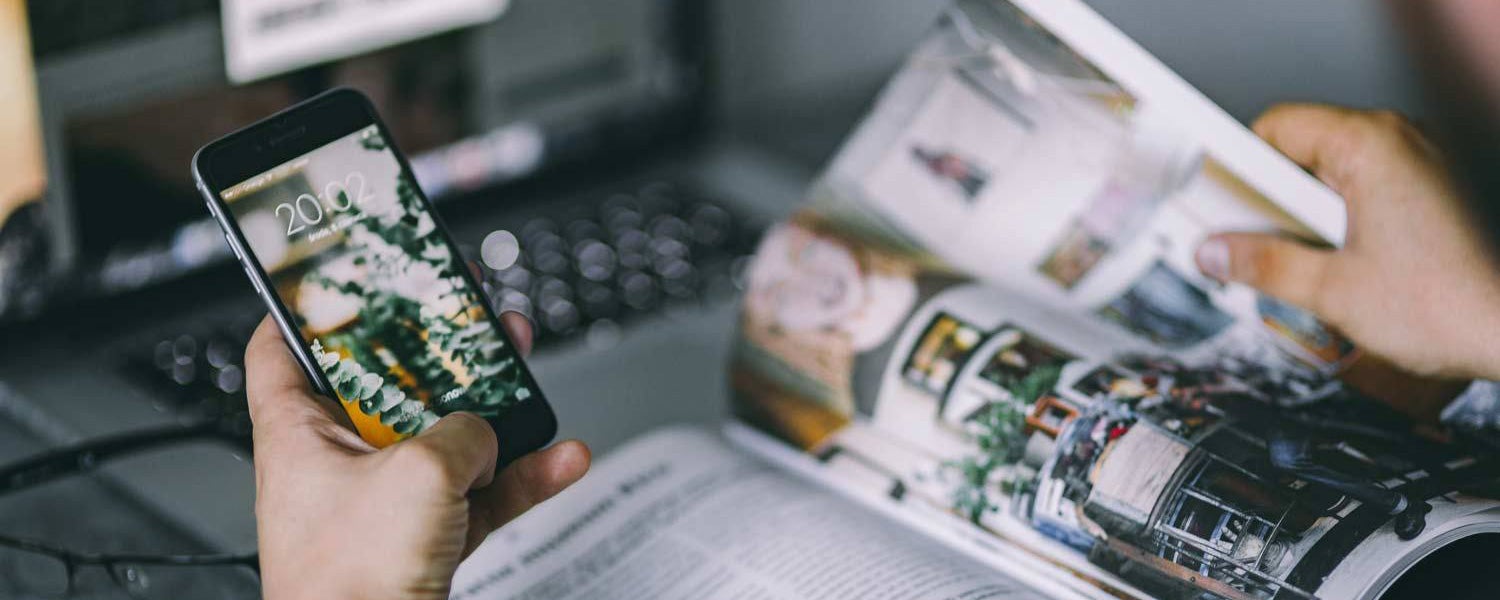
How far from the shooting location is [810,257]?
554 mm

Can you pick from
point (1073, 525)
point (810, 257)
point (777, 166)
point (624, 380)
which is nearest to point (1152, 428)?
point (1073, 525)

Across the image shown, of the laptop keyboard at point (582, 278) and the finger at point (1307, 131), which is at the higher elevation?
the finger at point (1307, 131)

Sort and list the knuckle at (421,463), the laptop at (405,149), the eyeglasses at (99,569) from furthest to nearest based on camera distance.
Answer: the laptop at (405,149)
the eyeglasses at (99,569)
the knuckle at (421,463)

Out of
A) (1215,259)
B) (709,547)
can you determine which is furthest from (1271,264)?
(709,547)

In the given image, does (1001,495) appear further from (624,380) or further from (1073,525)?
(624,380)

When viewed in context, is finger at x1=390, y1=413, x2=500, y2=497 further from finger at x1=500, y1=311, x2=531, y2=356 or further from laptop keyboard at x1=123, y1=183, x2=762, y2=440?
laptop keyboard at x1=123, y1=183, x2=762, y2=440

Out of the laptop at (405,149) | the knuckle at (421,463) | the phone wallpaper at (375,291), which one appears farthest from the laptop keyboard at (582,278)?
the knuckle at (421,463)

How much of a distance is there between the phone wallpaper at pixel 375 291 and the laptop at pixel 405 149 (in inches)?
4.6

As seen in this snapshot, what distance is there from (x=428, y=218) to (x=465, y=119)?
30 centimetres

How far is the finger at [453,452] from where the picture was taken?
0.36m

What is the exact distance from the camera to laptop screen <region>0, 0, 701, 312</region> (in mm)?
610

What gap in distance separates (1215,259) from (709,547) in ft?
0.78

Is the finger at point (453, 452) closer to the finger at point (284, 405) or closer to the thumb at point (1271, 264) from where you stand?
the finger at point (284, 405)

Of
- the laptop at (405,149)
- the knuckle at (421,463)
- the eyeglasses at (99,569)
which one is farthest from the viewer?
the laptop at (405,149)
